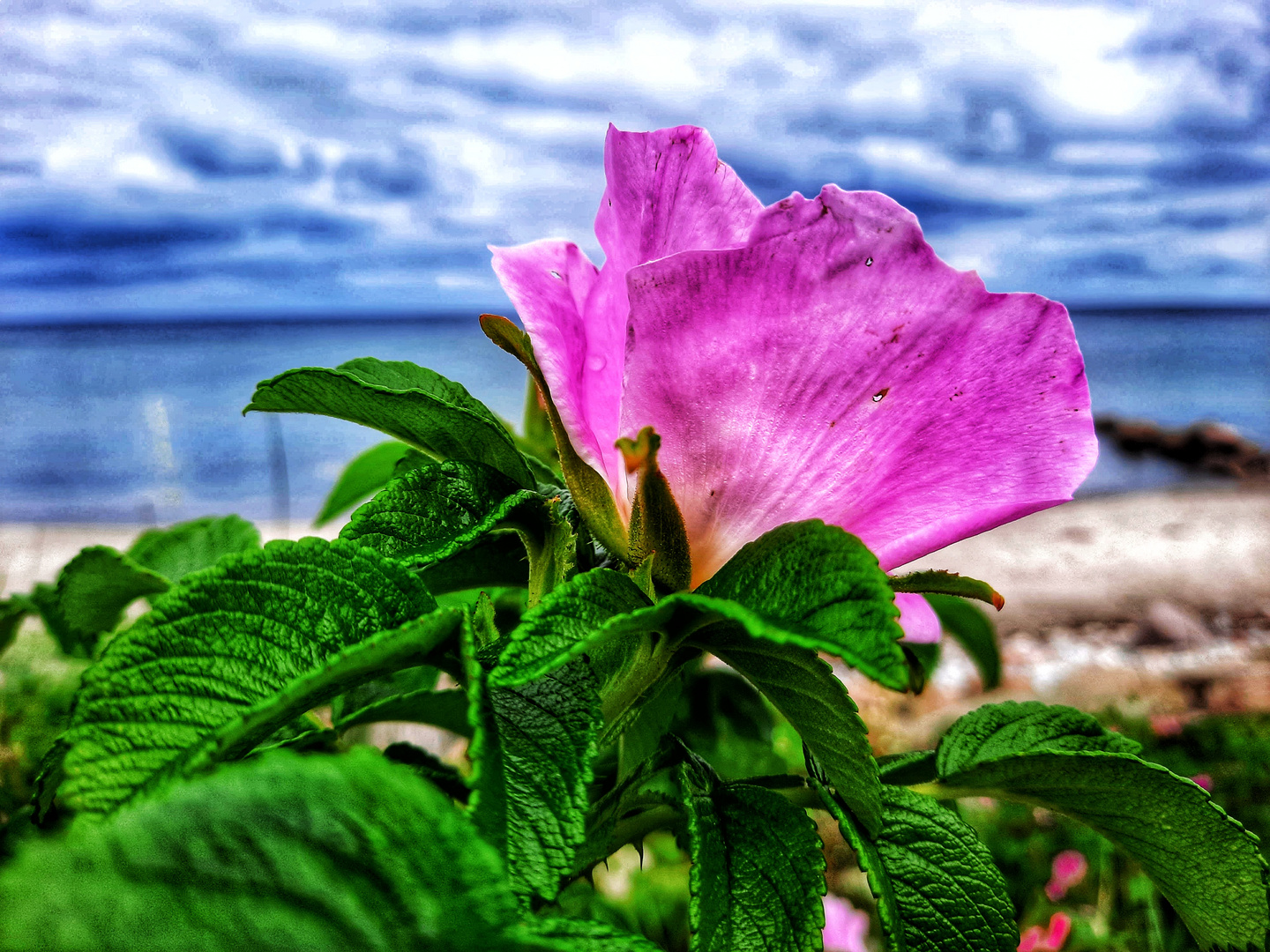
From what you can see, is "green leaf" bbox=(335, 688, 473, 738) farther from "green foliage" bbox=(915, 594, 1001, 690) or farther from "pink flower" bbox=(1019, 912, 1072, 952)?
"pink flower" bbox=(1019, 912, 1072, 952)

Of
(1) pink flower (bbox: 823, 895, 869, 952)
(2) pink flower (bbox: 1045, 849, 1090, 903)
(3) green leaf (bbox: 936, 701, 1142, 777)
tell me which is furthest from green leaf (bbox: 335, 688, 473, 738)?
(2) pink flower (bbox: 1045, 849, 1090, 903)

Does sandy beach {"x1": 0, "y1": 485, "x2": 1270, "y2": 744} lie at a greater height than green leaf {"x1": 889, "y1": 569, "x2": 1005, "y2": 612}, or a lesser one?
lesser

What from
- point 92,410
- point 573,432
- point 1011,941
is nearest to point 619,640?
point 573,432

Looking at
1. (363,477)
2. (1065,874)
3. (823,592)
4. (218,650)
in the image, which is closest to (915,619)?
(823,592)

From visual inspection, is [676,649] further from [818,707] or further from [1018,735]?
[1018,735]

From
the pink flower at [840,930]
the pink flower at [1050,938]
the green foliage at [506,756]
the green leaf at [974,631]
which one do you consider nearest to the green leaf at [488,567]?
the green foliage at [506,756]

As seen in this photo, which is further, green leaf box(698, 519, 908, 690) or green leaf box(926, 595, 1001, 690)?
green leaf box(926, 595, 1001, 690)

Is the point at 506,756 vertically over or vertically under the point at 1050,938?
over
